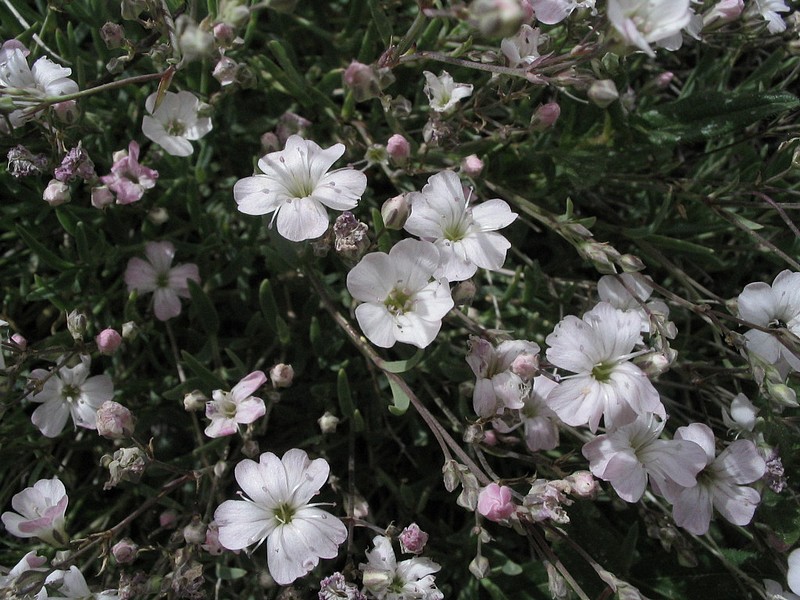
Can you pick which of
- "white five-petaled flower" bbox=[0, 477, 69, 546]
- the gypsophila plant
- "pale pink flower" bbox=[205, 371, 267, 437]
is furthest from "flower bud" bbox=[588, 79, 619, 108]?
"white five-petaled flower" bbox=[0, 477, 69, 546]

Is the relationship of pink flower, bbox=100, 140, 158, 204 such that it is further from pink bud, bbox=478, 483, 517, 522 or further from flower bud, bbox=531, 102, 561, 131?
pink bud, bbox=478, 483, 517, 522

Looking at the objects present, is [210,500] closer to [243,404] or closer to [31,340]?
[243,404]

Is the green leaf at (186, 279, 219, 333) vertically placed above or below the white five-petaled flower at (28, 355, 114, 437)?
above

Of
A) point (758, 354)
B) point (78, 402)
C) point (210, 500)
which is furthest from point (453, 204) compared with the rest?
point (78, 402)

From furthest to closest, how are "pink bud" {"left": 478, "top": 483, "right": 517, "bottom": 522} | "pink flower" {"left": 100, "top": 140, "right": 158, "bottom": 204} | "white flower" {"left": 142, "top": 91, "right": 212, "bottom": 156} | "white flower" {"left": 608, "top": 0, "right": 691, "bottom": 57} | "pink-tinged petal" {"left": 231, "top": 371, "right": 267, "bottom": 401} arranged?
"white flower" {"left": 142, "top": 91, "right": 212, "bottom": 156} < "pink flower" {"left": 100, "top": 140, "right": 158, "bottom": 204} < "pink-tinged petal" {"left": 231, "top": 371, "right": 267, "bottom": 401} < "pink bud" {"left": 478, "top": 483, "right": 517, "bottom": 522} < "white flower" {"left": 608, "top": 0, "right": 691, "bottom": 57}

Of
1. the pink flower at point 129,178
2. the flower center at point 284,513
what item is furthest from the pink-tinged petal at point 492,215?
the pink flower at point 129,178

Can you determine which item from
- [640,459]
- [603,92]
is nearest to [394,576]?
[640,459]

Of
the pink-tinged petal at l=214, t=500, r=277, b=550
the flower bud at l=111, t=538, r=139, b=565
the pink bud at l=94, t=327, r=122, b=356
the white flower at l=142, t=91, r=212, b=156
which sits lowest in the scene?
the flower bud at l=111, t=538, r=139, b=565

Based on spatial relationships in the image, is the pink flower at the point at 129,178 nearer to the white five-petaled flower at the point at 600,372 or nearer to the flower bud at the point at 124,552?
the flower bud at the point at 124,552
